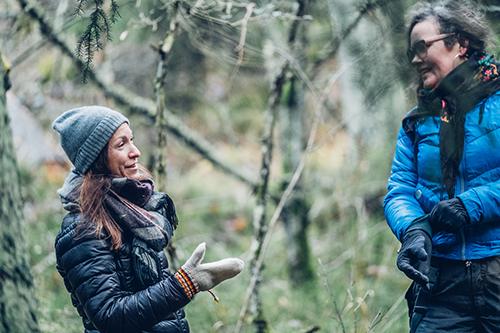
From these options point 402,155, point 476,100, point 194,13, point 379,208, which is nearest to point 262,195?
point 194,13

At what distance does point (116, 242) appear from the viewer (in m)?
2.56

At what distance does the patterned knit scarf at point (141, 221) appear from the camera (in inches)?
102

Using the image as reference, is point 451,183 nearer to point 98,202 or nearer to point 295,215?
point 98,202

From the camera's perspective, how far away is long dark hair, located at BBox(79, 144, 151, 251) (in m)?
2.56

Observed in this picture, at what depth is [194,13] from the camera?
4.03 metres

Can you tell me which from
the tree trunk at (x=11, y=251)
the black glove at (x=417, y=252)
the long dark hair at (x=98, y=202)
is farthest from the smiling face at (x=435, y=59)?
the tree trunk at (x=11, y=251)

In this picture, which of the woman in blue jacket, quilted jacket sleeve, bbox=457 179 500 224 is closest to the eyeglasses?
the woman in blue jacket

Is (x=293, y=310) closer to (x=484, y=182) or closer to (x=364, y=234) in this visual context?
(x=364, y=234)

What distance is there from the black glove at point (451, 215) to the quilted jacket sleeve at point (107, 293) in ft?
3.68

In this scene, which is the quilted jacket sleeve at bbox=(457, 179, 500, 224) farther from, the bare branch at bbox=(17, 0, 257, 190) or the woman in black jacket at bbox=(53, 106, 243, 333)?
the bare branch at bbox=(17, 0, 257, 190)

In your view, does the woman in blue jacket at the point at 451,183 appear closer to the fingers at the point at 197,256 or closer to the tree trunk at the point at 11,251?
the fingers at the point at 197,256

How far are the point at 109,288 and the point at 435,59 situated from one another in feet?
5.80

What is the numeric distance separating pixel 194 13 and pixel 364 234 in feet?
11.0

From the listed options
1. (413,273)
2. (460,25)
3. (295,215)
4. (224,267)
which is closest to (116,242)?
(224,267)
